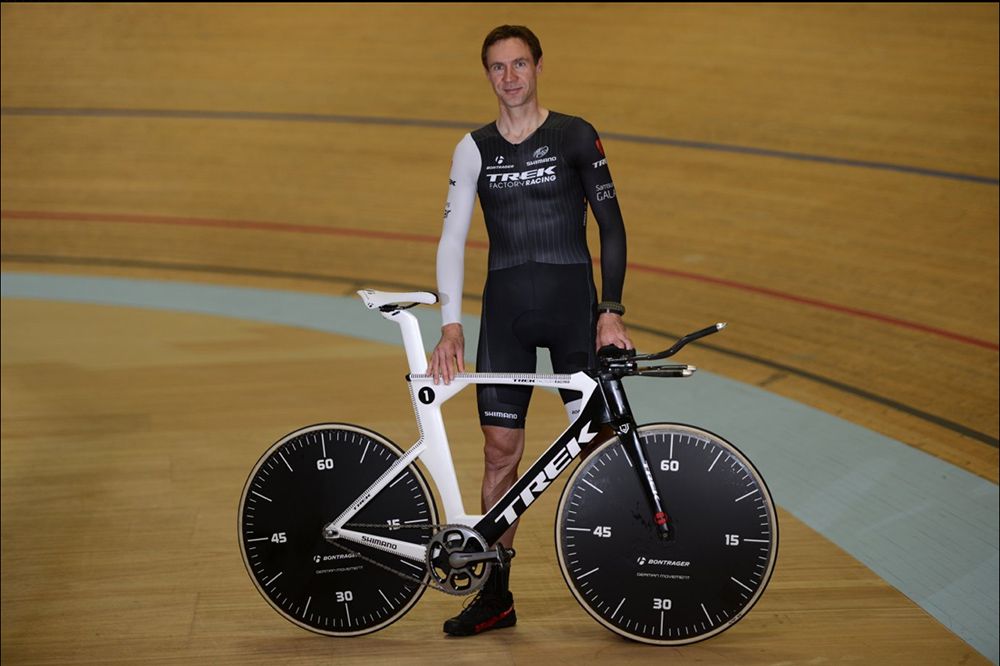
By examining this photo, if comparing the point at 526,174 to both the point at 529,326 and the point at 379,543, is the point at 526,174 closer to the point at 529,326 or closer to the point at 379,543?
the point at 529,326

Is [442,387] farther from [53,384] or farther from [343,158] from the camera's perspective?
[343,158]

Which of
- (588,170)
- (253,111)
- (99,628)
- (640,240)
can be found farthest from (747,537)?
(253,111)

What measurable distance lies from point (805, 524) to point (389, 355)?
201cm

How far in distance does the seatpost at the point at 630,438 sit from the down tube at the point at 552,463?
0.02 meters

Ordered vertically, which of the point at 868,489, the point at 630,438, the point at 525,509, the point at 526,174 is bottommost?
the point at 868,489

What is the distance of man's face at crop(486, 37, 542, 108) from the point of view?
8.21ft

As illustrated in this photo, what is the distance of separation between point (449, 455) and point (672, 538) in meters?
0.45

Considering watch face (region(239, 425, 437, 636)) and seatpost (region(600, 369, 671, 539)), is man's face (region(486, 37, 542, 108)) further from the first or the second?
watch face (region(239, 425, 437, 636))

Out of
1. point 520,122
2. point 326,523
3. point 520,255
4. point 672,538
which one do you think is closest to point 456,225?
point 520,255

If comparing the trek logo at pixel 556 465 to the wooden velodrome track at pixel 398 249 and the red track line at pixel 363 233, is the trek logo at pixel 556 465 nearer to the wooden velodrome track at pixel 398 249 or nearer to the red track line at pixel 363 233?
the wooden velodrome track at pixel 398 249

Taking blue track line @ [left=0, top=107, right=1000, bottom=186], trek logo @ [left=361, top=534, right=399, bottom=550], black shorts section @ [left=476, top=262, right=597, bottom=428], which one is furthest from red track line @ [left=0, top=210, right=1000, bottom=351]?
trek logo @ [left=361, top=534, right=399, bottom=550]

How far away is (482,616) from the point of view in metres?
2.69

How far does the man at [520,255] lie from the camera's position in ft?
8.35

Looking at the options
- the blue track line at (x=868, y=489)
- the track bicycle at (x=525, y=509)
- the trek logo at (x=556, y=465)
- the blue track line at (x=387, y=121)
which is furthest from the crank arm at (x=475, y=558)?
the blue track line at (x=387, y=121)
